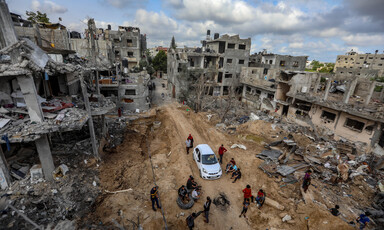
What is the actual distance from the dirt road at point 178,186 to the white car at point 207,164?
1.57ft

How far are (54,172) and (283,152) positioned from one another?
56.2ft

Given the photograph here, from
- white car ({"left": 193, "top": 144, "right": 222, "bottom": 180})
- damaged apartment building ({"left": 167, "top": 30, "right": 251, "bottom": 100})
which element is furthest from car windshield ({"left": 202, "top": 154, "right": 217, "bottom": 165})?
damaged apartment building ({"left": 167, "top": 30, "right": 251, "bottom": 100})

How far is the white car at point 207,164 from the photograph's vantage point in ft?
38.9

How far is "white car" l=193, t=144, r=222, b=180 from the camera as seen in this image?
11844 millimetres

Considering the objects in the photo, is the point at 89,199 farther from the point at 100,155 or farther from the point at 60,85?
the point at 60,85

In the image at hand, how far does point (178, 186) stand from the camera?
1151cm

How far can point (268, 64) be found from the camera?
38.7 metres

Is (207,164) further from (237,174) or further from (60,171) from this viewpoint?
(60,171)

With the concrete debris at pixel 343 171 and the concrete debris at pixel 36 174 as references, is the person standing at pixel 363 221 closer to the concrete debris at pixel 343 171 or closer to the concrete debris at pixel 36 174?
the concrete debris at pixel 343 171

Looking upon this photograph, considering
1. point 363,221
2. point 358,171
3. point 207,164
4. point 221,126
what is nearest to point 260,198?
point 207,164

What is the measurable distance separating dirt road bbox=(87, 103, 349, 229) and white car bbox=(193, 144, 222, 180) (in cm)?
48

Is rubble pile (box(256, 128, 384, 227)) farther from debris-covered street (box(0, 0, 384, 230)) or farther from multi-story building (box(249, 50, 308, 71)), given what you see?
multi-story building (box(249, 50, 308, 71))

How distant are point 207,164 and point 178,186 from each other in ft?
8.48

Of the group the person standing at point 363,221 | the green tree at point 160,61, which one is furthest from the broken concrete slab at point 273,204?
the green tree at point 160,61
